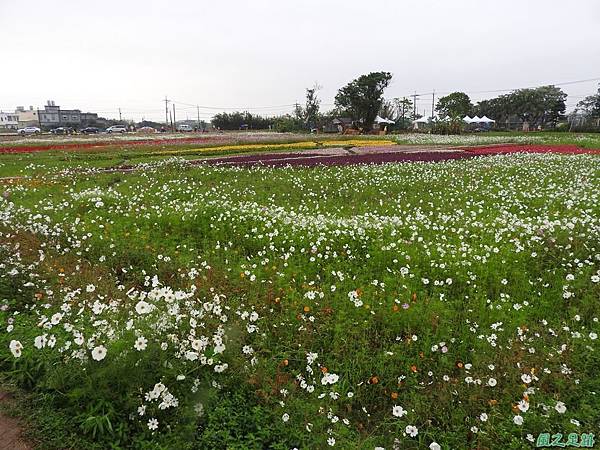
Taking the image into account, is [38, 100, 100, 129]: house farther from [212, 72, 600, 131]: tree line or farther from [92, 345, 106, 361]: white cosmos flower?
[92, 345, 106, 361]: white cosmos flower

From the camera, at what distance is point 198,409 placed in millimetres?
3158

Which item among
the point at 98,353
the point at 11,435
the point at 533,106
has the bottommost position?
the point at 11,435

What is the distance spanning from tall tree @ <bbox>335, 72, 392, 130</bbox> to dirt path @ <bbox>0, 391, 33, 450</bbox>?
5143cm

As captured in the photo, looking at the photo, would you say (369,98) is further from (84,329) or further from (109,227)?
(84,329)

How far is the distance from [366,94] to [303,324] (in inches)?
1961

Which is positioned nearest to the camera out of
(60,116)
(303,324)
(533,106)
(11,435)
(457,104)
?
A: (11,435)

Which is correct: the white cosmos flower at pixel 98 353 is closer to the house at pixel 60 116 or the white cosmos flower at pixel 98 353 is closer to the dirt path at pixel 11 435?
the dirt path at pixel 11 435

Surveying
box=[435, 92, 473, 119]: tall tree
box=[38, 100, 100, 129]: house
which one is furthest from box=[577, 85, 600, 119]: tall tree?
box=[38, 100, 100, 129]: house

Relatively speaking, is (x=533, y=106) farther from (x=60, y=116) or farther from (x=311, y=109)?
(x=60, y=116)

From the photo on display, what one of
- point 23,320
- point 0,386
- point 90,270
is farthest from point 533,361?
point 90,270

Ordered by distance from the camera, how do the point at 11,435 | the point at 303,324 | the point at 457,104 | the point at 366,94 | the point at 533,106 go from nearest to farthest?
the point at 11,435, the point at 303,324, the point at 366,94, the point at 533,106, the point at 457,104

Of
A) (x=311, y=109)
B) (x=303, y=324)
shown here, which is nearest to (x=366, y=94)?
(x=311, y=109)

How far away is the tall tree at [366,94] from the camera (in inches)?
1972

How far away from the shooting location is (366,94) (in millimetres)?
50469
